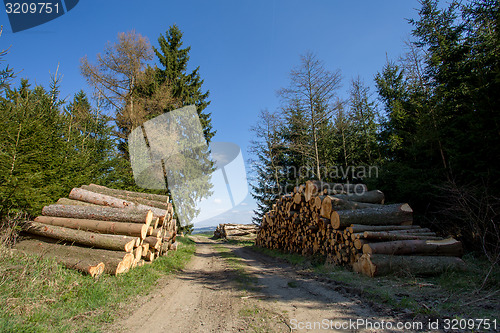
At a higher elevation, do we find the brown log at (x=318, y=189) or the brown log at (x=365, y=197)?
the brown log at (x=318, y=189)

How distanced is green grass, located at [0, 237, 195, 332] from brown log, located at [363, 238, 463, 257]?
538cm

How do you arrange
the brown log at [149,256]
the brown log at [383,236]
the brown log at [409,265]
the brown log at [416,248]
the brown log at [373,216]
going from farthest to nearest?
the brown log at [149,256] → the brown log at [373,216] → the brown log at [383,236] → the brown log at [416,248] → the brown log at [409,265]

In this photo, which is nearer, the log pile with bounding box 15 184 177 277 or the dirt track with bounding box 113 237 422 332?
the dirt track with bounding box 113 237 422 332

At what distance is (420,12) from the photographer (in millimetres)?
12297

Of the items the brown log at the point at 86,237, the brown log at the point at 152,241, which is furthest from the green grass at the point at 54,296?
the brown log at the point at 152,241

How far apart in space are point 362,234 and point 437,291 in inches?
83.9

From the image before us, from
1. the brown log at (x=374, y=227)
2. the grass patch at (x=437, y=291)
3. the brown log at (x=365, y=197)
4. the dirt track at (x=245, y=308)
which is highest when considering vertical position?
the brown log at (x=365, y=197)

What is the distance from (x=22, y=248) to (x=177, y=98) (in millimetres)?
18213

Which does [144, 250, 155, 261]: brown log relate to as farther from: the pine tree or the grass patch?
the pine tree

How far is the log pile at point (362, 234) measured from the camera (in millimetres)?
5621

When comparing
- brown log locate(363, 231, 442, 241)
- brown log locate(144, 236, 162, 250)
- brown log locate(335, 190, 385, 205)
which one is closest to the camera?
brown log locate(363, 231, 442, 241)

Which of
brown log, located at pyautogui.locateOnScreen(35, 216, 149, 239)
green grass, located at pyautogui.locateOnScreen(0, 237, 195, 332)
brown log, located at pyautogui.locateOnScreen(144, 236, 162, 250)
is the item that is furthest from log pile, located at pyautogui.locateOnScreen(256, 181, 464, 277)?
brown log, located at pyautogui.locateOnScreen(35, 216, 149, 239)

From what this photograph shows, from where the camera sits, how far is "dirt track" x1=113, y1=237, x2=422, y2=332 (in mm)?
3279

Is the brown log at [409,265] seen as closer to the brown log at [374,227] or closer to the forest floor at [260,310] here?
the brown log at [374,227]
